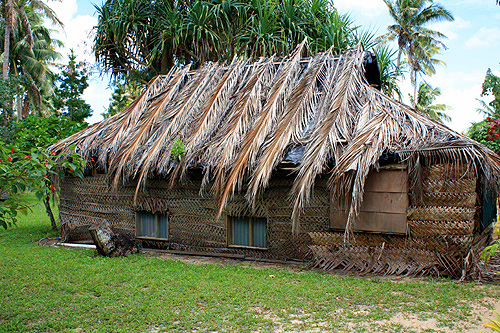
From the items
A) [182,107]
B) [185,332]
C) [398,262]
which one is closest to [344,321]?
[185,332]

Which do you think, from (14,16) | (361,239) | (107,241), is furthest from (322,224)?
(14,16)

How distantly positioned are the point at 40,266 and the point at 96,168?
2.75 metres

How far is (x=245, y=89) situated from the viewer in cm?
941

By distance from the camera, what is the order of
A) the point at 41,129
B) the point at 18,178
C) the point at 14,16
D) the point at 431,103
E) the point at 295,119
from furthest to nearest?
the point at 431,103 → the point at 14,16 → the point at 41,129 → the point at 295,119 → the point at 18,178

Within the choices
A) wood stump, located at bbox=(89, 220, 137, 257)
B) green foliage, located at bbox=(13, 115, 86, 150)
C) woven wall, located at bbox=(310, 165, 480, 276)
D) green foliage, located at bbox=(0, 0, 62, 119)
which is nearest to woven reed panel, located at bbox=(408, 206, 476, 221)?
woven wall, located at bbox=(310, 165, 480, 276)

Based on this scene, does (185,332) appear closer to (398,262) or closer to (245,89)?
(398,262)

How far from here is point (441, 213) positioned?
653 cm

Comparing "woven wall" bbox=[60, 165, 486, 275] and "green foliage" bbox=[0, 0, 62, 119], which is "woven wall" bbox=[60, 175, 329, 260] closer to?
"woven wall" bbox=[60, 165, 486, 275]

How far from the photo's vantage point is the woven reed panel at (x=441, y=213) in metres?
6.39

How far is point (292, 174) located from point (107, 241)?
3.97 m

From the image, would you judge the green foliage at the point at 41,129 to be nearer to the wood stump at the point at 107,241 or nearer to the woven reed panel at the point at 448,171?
the wood stump at the point at 107,241

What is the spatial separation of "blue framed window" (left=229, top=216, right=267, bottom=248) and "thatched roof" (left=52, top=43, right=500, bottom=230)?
77 centimetres

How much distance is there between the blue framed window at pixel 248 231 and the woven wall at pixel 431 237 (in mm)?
1578

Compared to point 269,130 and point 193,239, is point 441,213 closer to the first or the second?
point 269,130
